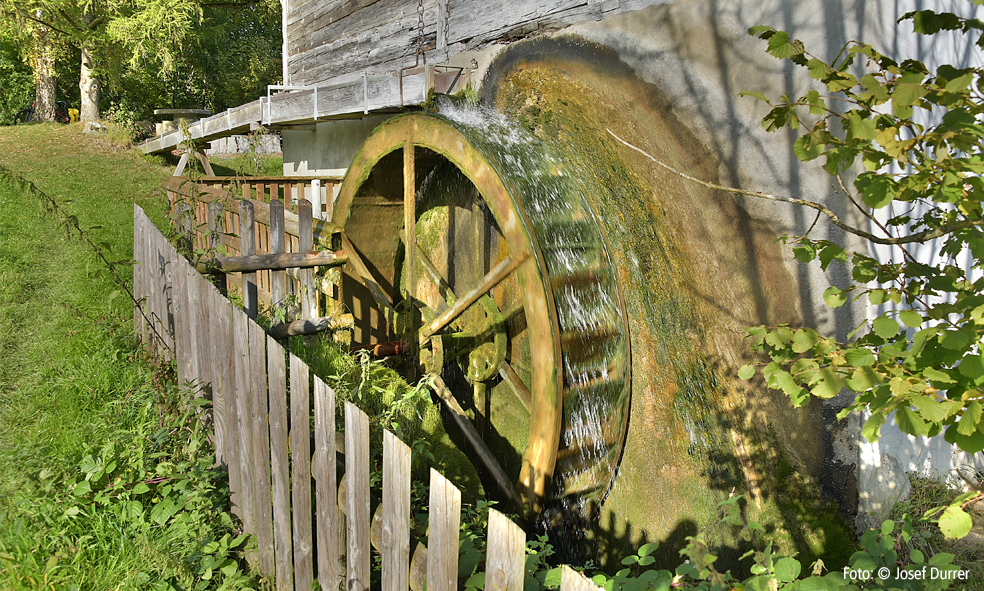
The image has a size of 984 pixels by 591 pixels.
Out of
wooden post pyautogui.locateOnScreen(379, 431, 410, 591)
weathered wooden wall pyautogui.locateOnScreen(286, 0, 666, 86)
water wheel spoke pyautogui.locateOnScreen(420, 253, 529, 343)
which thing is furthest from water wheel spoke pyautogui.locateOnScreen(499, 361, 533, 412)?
wooden post pyautogui.locateOnScreen(379, 431, 410, 591)

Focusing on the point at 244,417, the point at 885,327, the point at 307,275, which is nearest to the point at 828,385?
the point at 885,327

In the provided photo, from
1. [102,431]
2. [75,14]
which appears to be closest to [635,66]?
[102,431]

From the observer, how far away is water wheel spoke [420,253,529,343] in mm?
3205

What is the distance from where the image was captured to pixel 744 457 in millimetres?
2908

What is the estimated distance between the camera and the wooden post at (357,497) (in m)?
1.77

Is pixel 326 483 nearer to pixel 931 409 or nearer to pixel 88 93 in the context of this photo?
pixel 931 409

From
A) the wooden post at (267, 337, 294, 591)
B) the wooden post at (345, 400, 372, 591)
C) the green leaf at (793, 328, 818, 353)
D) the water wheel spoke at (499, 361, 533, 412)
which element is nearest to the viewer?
the green leaf at (793, 328, 818, 353)

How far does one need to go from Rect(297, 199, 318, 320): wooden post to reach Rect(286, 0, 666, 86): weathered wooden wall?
1643mm

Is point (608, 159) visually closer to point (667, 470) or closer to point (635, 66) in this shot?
point (635, 66)

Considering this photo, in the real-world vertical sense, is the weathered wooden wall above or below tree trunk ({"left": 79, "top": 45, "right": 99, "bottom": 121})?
below

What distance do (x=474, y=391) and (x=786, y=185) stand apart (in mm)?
2889

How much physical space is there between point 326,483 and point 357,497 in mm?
169

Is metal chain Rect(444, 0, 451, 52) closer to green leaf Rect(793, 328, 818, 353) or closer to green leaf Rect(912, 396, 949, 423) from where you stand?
green leaf Rect(793, 328, 818, 353)

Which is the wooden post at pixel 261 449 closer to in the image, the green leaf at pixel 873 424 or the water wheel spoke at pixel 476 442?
the water wheel spoke at pixel 476 442
